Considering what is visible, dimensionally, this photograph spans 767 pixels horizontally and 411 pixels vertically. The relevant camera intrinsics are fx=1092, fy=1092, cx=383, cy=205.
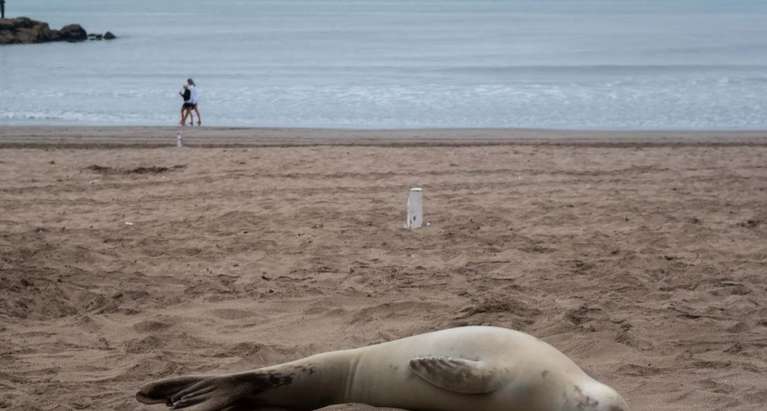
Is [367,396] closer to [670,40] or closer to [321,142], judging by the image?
[321,142]

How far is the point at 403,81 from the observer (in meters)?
51.5

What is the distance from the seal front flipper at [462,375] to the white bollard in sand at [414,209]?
5.51m

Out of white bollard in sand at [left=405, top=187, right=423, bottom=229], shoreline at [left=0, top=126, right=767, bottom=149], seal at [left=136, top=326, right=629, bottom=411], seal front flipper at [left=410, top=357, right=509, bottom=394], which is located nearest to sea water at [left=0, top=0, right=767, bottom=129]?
shoreline at [left=0, top=126, right=767, bottom=149]

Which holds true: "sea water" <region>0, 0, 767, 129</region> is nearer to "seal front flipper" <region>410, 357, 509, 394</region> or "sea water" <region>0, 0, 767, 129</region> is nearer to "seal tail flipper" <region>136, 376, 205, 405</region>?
"seal tail flipper" <region>136, 376, 205, 405</region>

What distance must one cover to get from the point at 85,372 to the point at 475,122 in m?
26.7

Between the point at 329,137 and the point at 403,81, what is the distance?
88.4ft

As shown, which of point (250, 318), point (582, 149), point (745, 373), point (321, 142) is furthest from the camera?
point (321, 142)

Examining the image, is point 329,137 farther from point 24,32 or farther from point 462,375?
point 24,32

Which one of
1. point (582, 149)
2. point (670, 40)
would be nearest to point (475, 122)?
point (582, 149)

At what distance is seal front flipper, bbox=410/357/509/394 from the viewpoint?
16.9 ft

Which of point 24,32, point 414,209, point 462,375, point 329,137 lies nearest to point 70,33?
point 24,32

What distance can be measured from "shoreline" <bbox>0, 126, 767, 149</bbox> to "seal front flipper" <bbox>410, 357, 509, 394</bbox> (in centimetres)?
1611

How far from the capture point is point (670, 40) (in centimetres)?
9144

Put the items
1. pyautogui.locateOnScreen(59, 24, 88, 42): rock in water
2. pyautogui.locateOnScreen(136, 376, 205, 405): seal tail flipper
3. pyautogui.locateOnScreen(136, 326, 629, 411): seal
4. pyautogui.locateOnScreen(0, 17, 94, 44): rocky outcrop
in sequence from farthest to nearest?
pyautogui.locateOnScreen(59, 24, 88, 42): rock in water, pyautogui.locateOnScreen(0, 17, 94, 44): rocky outcrop, pyautogui.locateOnScreen(136, 376, 205, 405): seal tail flipper, pyautogui.locateOnScreen(136, 326, 629, 411): seal
